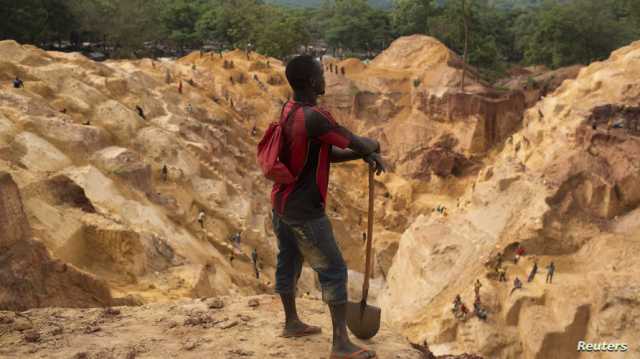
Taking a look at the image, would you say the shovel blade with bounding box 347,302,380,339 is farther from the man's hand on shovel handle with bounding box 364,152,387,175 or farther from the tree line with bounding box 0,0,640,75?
the tree line with bounding box 0,0,640,75

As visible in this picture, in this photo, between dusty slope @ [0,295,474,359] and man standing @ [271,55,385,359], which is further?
dusty slope @ [0,295,474,359]

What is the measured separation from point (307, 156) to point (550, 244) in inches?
573

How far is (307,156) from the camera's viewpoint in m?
4.51

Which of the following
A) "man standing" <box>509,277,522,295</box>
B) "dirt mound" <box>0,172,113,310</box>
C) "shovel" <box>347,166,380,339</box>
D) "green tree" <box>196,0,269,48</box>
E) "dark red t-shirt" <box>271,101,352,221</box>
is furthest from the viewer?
"green tree" <box>196,0,269,48</box>

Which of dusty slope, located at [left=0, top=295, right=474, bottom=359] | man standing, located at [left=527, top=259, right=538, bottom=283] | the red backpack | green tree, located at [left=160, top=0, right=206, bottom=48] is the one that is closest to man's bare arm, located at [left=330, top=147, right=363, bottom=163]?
the red backpack

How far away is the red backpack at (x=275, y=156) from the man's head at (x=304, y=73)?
0.65ft

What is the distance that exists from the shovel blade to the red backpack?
1380mm

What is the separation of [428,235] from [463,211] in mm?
1598

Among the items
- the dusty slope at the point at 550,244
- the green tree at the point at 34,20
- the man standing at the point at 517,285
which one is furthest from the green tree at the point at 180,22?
the man standing at the point at 517,285

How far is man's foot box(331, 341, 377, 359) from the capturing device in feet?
15.3

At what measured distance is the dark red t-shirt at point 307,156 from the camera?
4.38 meters

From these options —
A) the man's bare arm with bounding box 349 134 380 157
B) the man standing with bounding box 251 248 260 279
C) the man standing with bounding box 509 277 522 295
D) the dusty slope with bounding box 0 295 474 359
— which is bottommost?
the man standing with bounding box 251 248 260 279

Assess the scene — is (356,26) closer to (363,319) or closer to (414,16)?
(414,16)

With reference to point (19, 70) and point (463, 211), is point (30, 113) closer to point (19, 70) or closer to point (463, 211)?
point (19, 70)
